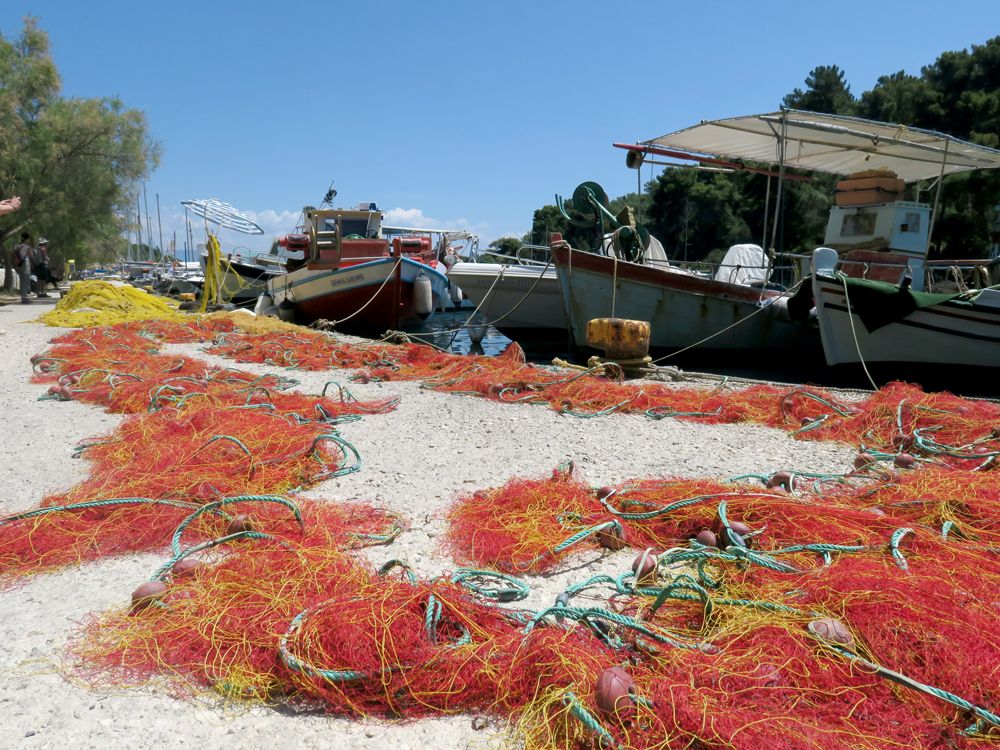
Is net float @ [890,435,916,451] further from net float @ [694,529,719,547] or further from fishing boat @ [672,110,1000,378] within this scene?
fishing boat @ [672,110,1000,378]

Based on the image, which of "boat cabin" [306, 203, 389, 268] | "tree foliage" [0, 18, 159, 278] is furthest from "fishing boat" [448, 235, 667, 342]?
"tree foliage" [0, 18, 159, 278]

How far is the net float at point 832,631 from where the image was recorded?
2.14 meters

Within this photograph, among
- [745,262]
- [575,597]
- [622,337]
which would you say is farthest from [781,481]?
[745,262]

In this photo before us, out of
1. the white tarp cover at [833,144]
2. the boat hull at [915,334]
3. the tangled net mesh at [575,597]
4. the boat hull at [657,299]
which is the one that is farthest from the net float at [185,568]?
the white tarp cover at [833,144]

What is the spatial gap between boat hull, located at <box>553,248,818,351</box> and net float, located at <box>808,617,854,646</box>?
961cm

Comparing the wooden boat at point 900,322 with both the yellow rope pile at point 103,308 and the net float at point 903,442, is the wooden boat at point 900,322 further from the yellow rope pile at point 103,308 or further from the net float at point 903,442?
the yellow rope pile at point 103,308

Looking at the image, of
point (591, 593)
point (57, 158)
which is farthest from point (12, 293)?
point (591, 593)

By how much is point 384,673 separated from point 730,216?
47.7 metres

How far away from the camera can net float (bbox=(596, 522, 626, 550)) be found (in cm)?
329

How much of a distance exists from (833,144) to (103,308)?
14.3 metres

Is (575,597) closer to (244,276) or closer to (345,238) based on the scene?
(345,238)

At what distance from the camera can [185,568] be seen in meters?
2.77

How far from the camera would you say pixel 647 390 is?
701 cm

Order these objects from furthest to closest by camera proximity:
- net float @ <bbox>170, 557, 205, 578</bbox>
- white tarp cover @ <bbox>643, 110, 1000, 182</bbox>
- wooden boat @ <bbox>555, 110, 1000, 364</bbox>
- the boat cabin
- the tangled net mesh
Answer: the boat cabin < white tarp cover @ <bbox>643, 110, 1000, 182</bbox> < wooden boat @ <bbox>555, 110, 1000, 364</bbox> < net float @ <bbox>170, 557, 205, 578</bbox> < the tangled net mesh
